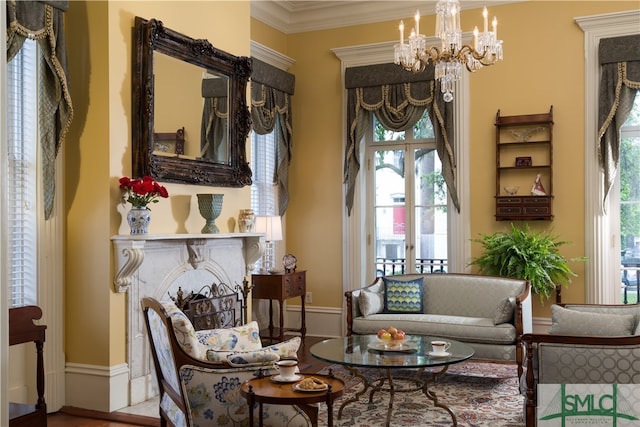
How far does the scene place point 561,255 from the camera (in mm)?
6152

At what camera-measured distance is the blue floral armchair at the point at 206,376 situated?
2.98 meters

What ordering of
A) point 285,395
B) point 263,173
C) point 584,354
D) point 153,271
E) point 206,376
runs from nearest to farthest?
point 285,395 < point 206,376 < point 584,354 < point 153,271 < point 263,173

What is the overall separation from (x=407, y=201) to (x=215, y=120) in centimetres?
247

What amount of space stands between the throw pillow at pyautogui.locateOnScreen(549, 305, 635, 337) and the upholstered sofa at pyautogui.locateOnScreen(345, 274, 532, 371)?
1.42 m

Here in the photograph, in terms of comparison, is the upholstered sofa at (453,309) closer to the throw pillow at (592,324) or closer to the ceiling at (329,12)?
the throw pillow at (592,324)

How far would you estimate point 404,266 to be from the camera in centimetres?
695

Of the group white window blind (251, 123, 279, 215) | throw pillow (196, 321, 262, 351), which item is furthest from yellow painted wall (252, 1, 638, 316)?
throw pillow (196, 321, 262, 351)

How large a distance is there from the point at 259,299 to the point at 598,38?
13.9 ft

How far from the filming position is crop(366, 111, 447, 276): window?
22.3 ft

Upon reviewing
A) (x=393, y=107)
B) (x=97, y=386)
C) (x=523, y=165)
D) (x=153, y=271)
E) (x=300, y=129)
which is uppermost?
(x=393, y=107)

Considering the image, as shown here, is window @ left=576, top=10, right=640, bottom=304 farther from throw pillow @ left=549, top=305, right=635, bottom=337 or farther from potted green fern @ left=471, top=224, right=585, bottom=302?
throw pillow @ left=549, top=305, right=635, bottom=337

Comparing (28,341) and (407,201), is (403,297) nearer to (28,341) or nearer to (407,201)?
(407,201)

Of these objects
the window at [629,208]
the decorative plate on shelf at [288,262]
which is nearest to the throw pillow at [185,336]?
the decorative plate on shelf at [288,262]

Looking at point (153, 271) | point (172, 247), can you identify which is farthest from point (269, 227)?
point (153, 271)
